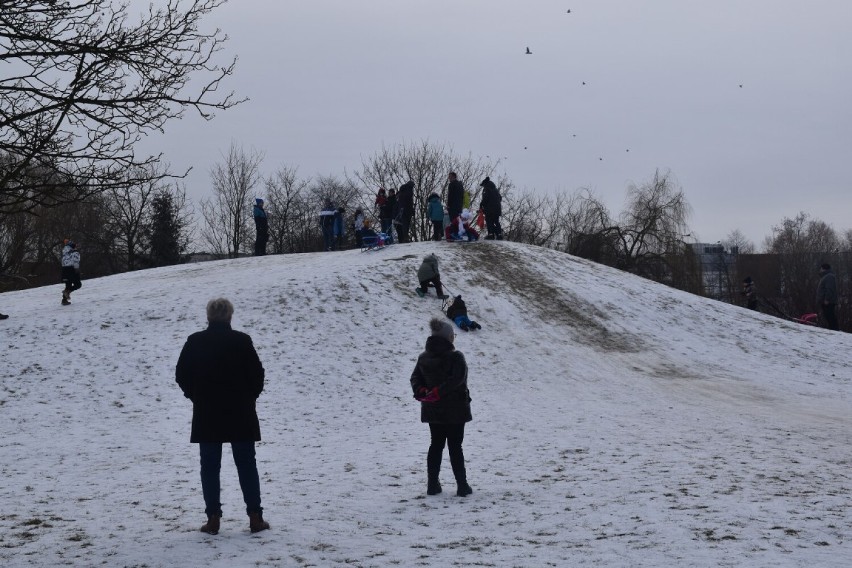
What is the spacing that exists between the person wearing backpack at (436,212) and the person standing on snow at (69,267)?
39.9 ft

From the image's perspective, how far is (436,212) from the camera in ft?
100

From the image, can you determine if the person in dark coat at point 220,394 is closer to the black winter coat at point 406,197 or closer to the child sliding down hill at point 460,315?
the child sliding down hill at point 460,315

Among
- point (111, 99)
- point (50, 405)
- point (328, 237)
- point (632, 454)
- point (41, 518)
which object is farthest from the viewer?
point (328, 237)

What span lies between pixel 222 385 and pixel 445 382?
260 centimetres

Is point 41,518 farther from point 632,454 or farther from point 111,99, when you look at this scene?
point 632,454

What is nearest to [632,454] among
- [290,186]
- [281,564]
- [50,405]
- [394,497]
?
[394,497]

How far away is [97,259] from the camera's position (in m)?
56.2

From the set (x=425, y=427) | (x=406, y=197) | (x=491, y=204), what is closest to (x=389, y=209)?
(x=406, y=197)

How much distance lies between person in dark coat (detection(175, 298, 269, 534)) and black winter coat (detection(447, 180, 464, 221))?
20.7 metres

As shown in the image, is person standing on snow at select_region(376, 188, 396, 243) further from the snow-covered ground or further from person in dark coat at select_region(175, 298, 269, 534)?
person in dark coat at select_region(175, 298, 269, 534)

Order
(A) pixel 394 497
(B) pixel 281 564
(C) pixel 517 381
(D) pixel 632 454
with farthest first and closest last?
(C) pixel 517 381 → (D) pixel 632 454 → (A) pixel 394 497 → (B) pixel 281 564

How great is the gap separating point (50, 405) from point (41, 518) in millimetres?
7861

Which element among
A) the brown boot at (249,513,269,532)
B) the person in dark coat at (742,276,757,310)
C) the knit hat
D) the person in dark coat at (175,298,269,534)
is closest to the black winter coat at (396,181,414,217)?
the person in dark coat at (742,276,757,310)

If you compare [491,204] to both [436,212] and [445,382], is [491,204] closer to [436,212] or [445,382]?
[436,212]
